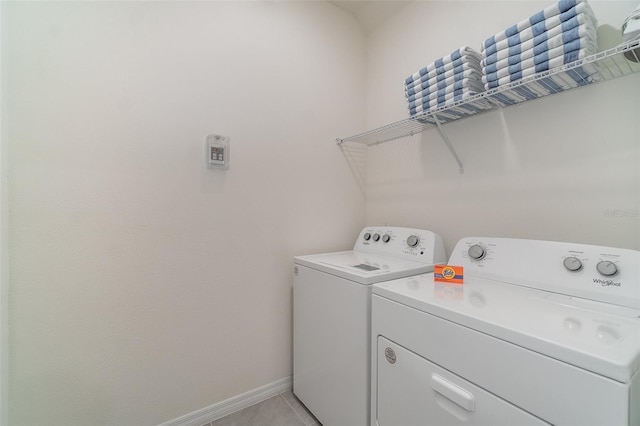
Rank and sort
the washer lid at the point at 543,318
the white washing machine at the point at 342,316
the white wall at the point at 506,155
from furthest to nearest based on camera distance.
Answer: the white washing machine at the point at 342,316 → the white wall at the point at 506,155 → the washer lid at the point at 543,318

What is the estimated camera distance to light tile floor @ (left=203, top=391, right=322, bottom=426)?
144 cm

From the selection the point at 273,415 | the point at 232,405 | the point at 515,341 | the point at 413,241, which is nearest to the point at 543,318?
the point at 515,341

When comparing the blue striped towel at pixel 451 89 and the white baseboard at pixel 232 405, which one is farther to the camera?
the white baseboard at pixel 232 405

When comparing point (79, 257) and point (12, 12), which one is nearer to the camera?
point (12, 12)

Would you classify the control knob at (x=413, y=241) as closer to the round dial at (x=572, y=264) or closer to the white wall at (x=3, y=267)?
the round dial at (x=572, y=264)

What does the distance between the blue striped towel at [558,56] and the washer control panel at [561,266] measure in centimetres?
67

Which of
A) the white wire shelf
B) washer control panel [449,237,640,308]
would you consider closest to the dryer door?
washer control panel [449,237,640,308]

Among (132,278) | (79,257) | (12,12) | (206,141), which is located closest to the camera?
(12,12)

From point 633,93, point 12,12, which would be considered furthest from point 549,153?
point 12,12

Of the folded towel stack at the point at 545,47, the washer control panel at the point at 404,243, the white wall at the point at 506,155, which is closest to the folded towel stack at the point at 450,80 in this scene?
the folded towel stack at the point at 545,47

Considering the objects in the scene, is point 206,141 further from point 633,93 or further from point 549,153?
point 633,93

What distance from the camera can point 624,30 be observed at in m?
0.89

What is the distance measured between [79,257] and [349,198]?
1567 mm

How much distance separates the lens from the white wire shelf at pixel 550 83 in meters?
0.92
